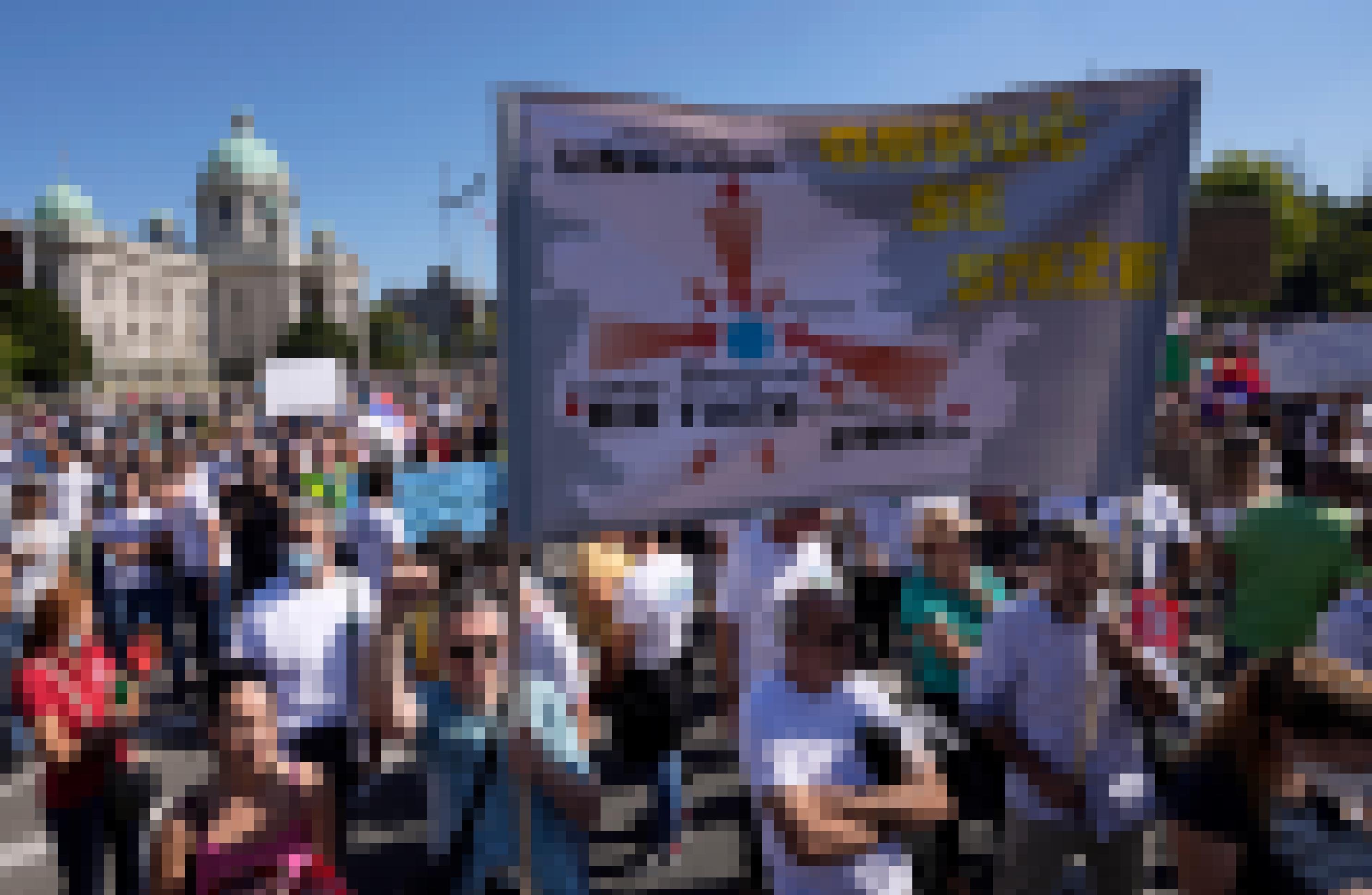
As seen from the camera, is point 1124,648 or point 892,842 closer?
point 892,842

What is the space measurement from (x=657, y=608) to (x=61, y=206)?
335ft

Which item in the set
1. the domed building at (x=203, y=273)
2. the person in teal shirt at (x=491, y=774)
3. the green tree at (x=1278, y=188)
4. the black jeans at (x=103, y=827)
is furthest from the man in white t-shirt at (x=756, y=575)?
the domed building at (x=203, y=273)

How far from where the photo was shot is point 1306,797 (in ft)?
7.98

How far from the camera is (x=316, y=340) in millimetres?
90562

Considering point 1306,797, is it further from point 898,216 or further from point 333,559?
point 333,559

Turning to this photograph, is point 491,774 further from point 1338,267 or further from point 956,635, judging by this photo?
point 1338,267

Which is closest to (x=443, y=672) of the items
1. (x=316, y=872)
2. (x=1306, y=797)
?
(x=316, y=872)

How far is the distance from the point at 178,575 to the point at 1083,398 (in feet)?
17.1

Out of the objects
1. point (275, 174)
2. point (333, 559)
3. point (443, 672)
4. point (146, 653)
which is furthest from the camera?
point (275, 174)

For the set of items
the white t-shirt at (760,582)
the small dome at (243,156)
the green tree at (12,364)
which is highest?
the small dome at (243,156)

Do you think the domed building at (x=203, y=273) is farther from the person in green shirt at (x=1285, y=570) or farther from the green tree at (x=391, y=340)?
the person in green shirt at (x=1285, y=570)

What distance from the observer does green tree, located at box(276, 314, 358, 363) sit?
8906 cm

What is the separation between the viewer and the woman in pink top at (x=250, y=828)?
242 centimetres

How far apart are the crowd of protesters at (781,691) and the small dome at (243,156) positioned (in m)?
104
